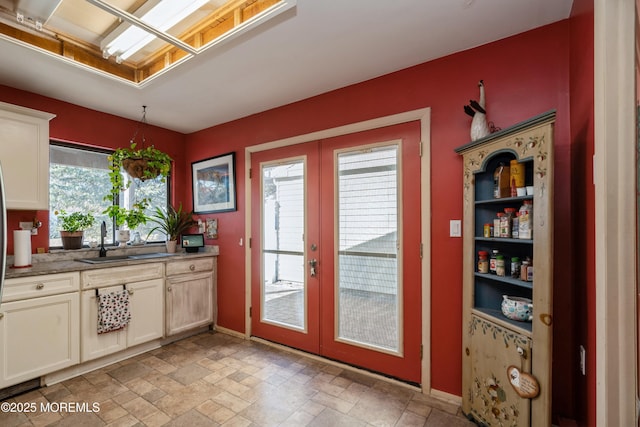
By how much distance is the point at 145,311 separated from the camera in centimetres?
296

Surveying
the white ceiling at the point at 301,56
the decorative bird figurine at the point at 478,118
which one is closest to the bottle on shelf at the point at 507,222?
the decorative bird figurine at the point at 478,118

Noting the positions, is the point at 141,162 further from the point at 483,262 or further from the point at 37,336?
the point at 483,262

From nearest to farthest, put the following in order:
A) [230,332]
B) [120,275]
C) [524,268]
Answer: [524,268] < [120,275] < [230,332]

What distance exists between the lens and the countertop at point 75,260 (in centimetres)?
232

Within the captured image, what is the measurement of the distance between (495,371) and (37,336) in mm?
3262

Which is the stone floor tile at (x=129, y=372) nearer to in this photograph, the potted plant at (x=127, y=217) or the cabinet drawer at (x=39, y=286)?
the cabinet drawer at (x=39, y=286)

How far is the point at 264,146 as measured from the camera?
3.20 meters

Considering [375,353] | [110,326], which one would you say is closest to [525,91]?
[375,353]

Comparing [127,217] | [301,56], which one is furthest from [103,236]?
[301,56]

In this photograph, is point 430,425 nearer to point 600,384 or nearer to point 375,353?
point 375,353

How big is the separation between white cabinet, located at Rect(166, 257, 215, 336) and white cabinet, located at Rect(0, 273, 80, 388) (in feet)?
2.71

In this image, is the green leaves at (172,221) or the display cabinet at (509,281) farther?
the green leaves at (172,221)

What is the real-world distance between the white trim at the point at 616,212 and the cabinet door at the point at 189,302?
337 centimetres

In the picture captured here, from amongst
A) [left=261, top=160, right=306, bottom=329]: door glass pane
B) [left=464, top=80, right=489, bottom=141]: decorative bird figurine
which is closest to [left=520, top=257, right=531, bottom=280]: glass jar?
[left=464, top=80, right=489, bottom=141]: decorative bird figurine
